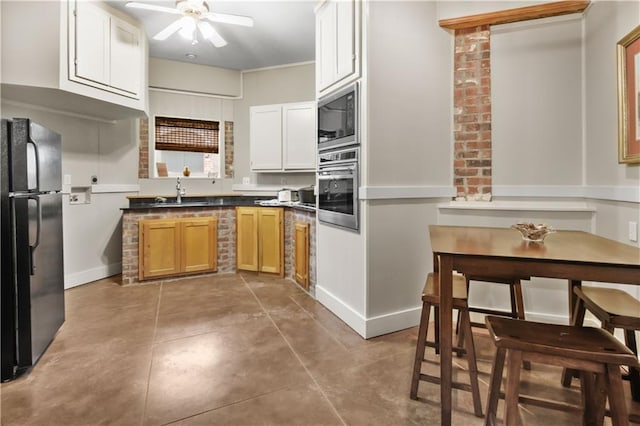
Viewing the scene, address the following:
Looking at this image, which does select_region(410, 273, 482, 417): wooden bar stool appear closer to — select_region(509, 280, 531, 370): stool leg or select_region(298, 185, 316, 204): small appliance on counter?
select_region(509, 280, 531, 370): stool leg

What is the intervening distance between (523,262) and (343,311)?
1.73m

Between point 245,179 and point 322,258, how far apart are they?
→ 8.52 ft

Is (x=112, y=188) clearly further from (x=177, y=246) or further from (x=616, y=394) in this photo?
(x=616, y=394)

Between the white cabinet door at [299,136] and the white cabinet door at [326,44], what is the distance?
1.51 metres

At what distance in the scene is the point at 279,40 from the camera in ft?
14.1

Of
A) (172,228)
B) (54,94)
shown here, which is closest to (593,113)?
(172,228)

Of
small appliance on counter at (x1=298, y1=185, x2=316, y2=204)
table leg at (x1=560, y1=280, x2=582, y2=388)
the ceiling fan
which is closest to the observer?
table leg at (x1=560, y1=280, x2=582, y2=388)

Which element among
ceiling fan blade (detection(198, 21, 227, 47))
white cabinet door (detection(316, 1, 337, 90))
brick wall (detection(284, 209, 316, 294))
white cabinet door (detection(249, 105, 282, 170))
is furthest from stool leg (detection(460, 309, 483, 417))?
white cabinet door (detection(249, 105, 282, 170))

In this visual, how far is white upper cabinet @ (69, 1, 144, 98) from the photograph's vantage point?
10.3 feet

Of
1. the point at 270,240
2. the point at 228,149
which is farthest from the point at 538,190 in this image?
the point at 228,149

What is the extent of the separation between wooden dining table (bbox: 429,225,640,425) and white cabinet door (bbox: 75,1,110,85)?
11.4 feet

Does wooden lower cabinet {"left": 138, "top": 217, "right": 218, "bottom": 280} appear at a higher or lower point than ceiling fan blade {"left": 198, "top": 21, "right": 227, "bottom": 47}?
lower

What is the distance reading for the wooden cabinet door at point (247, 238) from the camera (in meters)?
4.38

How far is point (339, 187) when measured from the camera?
2873 mm
